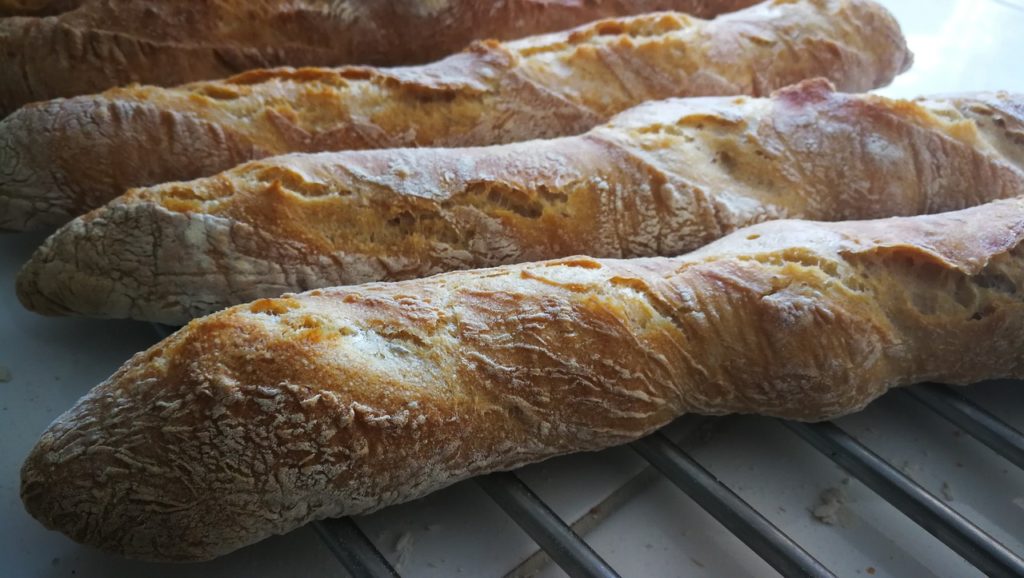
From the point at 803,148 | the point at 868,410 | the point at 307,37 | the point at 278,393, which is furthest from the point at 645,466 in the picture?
the point at 307,37

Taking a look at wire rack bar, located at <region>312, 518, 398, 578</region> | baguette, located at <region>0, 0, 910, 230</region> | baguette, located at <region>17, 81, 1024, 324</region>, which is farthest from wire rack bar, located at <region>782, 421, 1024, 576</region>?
baguette, located at <region>0, 0, 910, 230</region>

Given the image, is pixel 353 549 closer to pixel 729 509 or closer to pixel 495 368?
pixel 495 368

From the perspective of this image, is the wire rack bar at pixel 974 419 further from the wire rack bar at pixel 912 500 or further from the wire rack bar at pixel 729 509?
the wire rack bar at pixel 729 509

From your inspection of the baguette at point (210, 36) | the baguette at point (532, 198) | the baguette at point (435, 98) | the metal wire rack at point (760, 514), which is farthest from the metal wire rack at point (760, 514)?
the baguette at point (210, 36)

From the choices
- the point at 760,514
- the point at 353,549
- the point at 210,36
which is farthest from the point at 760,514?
the point at 210,36

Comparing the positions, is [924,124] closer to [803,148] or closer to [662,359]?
[803,148]
